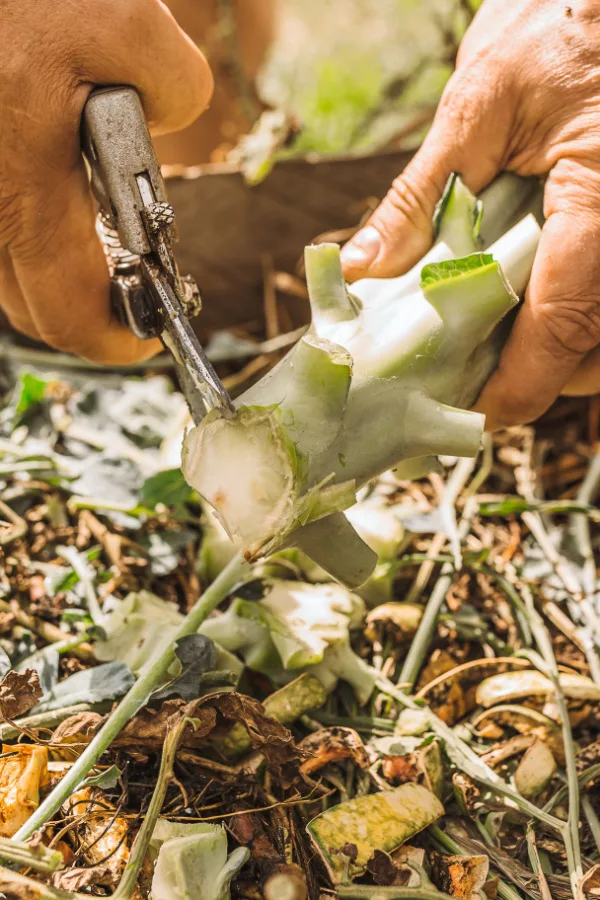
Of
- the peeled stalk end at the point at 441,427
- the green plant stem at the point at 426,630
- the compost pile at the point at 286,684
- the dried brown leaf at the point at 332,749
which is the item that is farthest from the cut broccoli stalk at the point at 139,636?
the peeled stalk end at the point at 441,427

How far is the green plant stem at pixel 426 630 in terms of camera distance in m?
0.96

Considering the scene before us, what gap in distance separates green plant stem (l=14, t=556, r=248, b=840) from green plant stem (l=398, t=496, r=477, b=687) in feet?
0.82

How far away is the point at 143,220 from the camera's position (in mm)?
752

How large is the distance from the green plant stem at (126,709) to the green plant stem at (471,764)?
22cm

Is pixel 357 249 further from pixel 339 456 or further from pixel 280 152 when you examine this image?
pixel 280 152

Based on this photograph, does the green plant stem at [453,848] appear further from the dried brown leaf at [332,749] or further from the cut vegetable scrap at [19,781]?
the cut vegetable scrap at [19,781]

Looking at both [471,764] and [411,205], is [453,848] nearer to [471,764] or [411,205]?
[471,764]

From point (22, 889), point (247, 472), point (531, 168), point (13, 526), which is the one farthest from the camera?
point (13, 526)

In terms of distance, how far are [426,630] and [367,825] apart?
11.7 inches

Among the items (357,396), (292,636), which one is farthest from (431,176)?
(292,636)

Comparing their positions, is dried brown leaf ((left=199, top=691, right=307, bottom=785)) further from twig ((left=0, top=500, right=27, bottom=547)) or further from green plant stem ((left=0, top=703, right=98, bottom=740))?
twig ((left=0, top=500, right=27, bottom=547))

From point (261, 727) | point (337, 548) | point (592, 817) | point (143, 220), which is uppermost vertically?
point (143, 220)

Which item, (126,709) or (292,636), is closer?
(126,709)

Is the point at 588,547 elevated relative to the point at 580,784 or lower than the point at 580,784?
elevated
